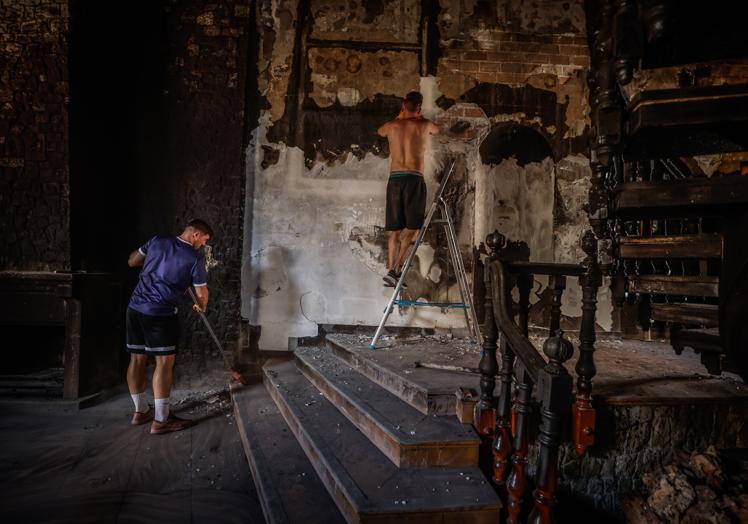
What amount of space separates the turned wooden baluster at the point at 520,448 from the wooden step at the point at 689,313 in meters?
1.27

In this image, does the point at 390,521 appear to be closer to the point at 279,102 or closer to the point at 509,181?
the point at 509,181

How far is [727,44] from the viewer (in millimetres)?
2416

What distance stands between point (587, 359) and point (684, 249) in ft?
2.91

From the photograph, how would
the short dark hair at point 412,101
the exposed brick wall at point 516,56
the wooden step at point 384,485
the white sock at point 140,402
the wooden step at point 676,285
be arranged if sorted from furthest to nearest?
the exposed brick wall at point 516,56
the short dark hair at point 412,101
the white sock at point 140,402
the wooden step at point 676,285
the wooden step at point 384,485

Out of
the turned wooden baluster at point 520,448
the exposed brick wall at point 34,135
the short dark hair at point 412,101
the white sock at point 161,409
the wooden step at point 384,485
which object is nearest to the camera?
the wooden step at point 384,485

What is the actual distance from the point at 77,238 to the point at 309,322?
253cm

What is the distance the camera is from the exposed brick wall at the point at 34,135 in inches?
153

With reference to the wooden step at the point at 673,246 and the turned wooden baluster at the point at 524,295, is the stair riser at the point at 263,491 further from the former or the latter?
the wooden step at the point at 673,246

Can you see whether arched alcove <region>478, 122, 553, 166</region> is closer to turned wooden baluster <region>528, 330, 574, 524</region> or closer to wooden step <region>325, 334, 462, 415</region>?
wooden step <region>325, 334, 462, 415</region>

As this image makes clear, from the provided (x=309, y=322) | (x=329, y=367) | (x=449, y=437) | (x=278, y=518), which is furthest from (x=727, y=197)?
(x=309, y=322)

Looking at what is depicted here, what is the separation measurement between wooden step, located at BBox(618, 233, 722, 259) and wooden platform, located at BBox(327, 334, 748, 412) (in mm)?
911

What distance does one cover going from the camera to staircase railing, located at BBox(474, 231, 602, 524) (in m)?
1.85

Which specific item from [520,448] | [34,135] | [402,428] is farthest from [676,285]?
[34,135]

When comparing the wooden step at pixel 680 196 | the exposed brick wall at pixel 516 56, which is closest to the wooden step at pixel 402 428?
the wooden step at pixel 680 196
